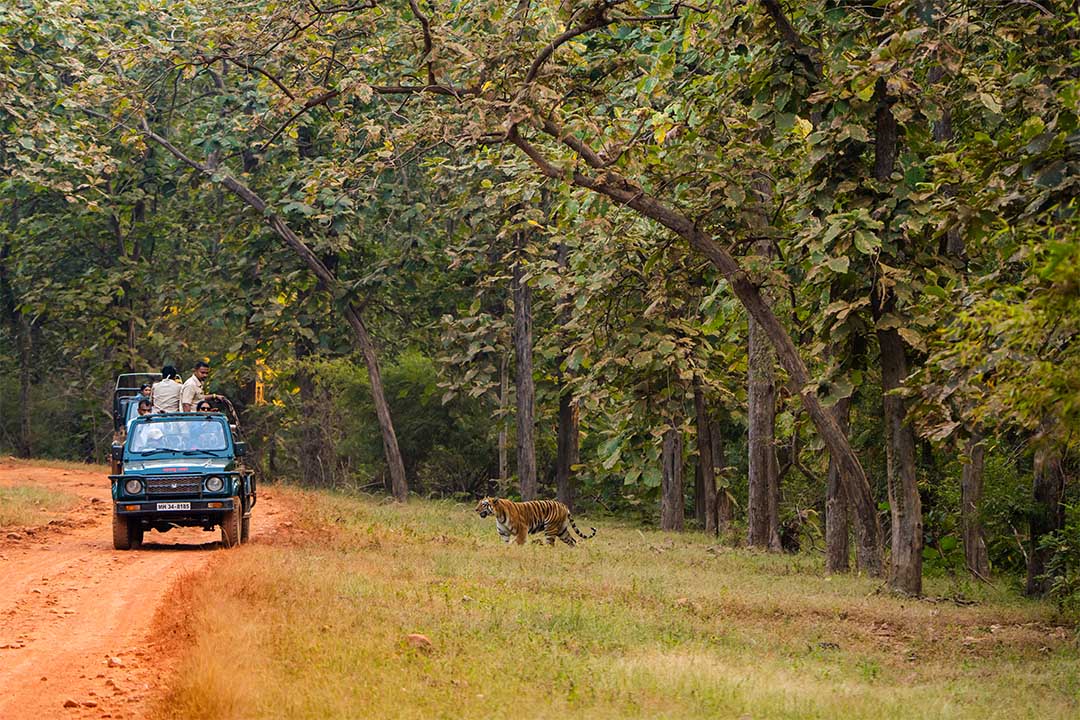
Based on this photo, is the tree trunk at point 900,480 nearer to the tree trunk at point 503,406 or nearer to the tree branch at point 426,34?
the tree branch at point 426,34

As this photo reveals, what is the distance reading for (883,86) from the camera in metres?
15.7

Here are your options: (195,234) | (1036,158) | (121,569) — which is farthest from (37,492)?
(1036,158)

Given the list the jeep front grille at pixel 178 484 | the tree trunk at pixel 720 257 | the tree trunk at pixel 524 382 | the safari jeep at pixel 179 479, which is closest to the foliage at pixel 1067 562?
the tree trunk at pixel 720 257

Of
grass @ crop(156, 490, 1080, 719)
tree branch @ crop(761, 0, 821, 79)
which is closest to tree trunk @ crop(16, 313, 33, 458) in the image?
grass @ crop(156, 490, 1080, 719)

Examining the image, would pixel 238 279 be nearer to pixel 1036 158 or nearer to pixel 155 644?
pixel 155 644

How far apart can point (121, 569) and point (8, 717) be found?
7317 millimetres

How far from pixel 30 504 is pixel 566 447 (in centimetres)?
1248

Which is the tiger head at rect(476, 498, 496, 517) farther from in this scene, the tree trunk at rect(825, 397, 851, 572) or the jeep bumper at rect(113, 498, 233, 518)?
the tree trunk at rect(825, 397, 851, 572)

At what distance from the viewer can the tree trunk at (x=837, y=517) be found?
799 inches

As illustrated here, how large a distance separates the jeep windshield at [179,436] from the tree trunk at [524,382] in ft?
34.8

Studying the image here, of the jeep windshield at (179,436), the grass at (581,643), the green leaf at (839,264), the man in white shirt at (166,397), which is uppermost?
the green leaf at (839,264)

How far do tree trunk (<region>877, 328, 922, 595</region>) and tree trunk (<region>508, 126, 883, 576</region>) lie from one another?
0.90 meters

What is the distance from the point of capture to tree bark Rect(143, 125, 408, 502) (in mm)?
31328

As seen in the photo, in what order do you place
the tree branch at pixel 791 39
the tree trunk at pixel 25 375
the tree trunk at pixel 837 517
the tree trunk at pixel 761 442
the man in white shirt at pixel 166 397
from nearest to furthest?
1. the tree branch at pixel 791 39
2. the tree trunk at pixel 837 517
3. the man in white shirt at pixel 166 397
4. the tree trunk at pixel 761 442
5. the tree trunk at pixel 25 375
